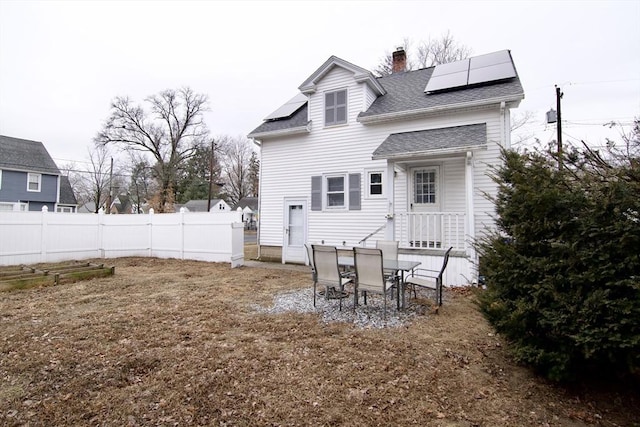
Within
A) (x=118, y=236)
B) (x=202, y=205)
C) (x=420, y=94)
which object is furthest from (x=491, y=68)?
→ (x=202, y=205)

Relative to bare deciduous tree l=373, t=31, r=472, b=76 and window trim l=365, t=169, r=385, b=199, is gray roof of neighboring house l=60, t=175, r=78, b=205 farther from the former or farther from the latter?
window trim l=365, t=169, r=385, b=199

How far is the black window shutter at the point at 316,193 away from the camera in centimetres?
1102

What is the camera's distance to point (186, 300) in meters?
6.33

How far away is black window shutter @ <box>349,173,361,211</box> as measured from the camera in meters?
10.3

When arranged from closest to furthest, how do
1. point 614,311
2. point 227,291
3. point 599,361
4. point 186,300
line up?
point 614,311 → point 599,361 → point 186,300 → point 227,291

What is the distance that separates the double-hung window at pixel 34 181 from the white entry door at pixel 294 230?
80.4 ft

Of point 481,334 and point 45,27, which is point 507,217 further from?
point 45,27

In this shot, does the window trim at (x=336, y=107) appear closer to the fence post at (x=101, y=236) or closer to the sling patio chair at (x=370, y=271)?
the sling patio chair at (x=370, y=271)

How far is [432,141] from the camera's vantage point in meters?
8.44

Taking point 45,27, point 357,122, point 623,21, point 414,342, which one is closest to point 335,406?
point 414,342

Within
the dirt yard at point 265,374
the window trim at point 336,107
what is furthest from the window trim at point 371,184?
the dirt yard at point 265,374

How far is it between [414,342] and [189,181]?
44.6 meters

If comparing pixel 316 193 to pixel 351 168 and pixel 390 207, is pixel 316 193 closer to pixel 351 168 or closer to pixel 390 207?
pixel 351 168

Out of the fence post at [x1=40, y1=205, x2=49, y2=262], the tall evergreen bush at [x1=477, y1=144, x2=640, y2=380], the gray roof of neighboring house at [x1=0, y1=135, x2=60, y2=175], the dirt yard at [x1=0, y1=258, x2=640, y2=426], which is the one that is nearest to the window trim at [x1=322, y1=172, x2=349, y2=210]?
the dirt yard at [x1=0, y1=258, x2=640, y2=426]
